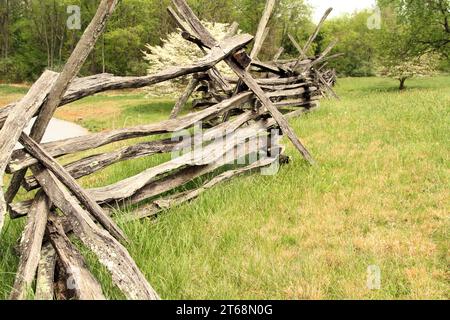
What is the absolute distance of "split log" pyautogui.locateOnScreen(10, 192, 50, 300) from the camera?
2609 millimetres

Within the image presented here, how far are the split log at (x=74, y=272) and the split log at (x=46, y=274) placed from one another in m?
0.08

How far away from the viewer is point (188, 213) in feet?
14.6

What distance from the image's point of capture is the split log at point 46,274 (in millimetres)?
2643

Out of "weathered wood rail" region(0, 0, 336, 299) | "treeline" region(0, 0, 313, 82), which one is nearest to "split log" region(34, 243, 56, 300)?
"weathered wood rail" region(0, 0, 336, 299)

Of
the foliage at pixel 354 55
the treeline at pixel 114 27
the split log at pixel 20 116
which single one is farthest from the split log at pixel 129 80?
the foliage at pixel 354 55

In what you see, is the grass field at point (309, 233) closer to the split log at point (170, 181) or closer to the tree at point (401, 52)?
the split log at point (170, 181)

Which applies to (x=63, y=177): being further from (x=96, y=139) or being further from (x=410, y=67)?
(x=410, y=67)

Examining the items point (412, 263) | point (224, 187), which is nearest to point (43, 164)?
point (224, 187)

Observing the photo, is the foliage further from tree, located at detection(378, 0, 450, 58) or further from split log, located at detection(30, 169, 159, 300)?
split log, located at detection(30, 169, 159, 300)

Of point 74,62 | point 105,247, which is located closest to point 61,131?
point 74,62

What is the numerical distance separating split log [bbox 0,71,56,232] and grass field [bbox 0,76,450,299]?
91 centimetres

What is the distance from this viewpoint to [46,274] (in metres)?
2.84

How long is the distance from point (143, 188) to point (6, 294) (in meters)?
1.83
